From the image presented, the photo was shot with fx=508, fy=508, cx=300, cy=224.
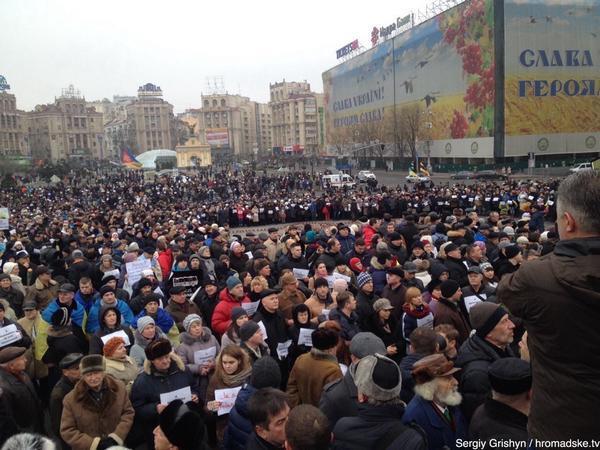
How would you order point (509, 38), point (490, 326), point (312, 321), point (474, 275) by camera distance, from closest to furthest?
point (490, 326) → point (312, 321) → point (474, 275) → point (509, 38)

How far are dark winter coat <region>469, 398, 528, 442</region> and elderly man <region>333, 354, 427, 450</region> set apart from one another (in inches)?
12.9

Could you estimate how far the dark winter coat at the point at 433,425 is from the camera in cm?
313

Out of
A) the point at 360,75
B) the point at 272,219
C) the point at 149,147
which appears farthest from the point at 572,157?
the point at 149,147

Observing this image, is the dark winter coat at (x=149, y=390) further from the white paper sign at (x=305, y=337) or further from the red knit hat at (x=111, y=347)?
the white paper sign at (x=305, y=337)

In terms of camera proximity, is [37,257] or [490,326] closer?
[490,326]

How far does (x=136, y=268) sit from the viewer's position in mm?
9195

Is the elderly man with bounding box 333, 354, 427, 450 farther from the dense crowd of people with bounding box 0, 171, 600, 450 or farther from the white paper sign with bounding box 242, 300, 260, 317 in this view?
the white paper sign with bounding box 242, 300, 260, 317

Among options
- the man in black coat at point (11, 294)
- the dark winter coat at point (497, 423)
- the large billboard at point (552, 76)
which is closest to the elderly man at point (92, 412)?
the dark winter coat at point (497, 423)

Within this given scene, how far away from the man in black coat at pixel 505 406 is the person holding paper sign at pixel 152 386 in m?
2.44

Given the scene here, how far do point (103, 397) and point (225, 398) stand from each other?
3.17 ft

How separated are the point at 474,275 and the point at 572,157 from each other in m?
52.4

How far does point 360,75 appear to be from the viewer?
75.1 metres

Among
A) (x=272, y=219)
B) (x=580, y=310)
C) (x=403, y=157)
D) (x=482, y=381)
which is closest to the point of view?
(x=580, y=310)

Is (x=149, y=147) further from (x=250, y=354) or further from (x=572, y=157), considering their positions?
(x=250, y=354)
